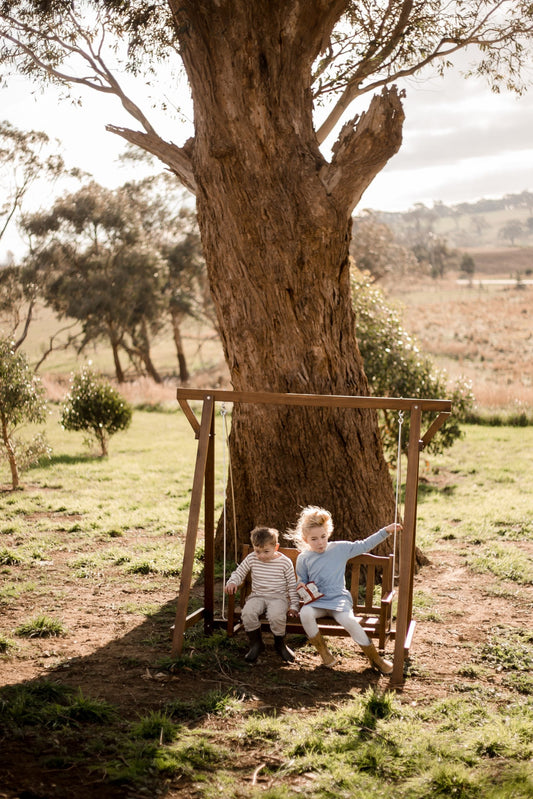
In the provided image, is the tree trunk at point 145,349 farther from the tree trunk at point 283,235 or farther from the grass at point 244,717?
the tree trunk at point 283,235

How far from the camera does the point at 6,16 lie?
32.4ft

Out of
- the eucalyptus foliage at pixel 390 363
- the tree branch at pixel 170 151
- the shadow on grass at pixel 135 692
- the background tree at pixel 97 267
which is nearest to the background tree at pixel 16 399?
the tree branch at pixel 170 151

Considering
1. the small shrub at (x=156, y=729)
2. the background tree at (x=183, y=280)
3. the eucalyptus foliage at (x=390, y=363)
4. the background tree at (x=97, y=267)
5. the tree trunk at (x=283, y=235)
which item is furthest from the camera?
the background tree at (x=183, y=280)

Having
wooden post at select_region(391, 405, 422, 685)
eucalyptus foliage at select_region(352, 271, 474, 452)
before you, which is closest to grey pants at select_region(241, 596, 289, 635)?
wooden post at select_region(391, 405, 422, 685)

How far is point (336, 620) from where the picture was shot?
5562 millimetres

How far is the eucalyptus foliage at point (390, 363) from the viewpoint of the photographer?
1366 cm

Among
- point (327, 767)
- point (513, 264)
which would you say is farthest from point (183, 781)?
point (513, 264)

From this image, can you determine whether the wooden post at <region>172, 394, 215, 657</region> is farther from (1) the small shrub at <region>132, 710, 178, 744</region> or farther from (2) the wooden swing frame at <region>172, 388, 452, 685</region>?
(1) the small shrub at <region>132, 710, 178, 744</region>

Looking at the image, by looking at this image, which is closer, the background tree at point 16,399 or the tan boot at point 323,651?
the tan boot at point 323,651

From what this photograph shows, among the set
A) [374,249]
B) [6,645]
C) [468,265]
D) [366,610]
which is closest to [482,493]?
[366,610]

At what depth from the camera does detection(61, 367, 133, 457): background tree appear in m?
16.0

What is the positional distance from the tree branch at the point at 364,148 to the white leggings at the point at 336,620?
12.7 ft

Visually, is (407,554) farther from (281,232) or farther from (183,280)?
(183,280)

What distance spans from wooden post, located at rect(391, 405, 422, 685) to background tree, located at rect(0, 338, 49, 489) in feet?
28.3
